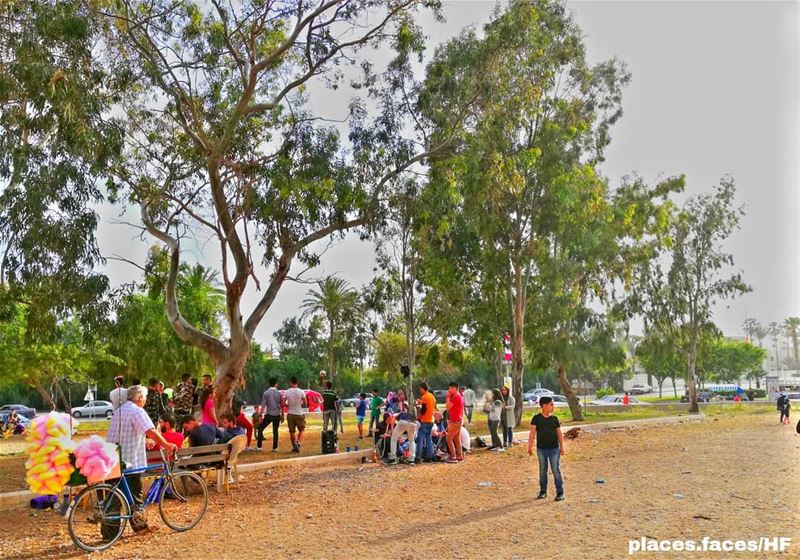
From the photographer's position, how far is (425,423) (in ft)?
51.7

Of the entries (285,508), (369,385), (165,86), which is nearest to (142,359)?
(165,86)

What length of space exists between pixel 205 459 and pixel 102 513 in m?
3.13

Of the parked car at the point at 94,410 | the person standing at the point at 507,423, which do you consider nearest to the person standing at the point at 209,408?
the person standing at the point at 507,423

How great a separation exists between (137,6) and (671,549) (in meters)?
13.8

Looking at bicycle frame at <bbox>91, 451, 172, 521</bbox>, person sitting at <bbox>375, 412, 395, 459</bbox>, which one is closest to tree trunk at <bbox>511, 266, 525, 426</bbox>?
person sitting at <bbox>375, 412, 395, 459</bbox>

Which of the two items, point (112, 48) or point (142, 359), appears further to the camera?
point (142, 359)

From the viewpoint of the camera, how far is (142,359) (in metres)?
34.0

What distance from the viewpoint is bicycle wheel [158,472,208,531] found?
30.0ft

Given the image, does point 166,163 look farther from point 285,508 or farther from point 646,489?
point 646,489

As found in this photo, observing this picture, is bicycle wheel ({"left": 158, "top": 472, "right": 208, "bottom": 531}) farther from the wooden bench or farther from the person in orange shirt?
the person in orange shirt

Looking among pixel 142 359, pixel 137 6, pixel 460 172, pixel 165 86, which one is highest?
pixel 137 6

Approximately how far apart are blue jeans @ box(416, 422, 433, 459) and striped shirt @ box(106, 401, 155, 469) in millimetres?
8068

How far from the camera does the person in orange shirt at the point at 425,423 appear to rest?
15.5 metres

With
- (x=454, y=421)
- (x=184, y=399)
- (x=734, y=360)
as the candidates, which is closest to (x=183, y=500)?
(x=184, y=399)
